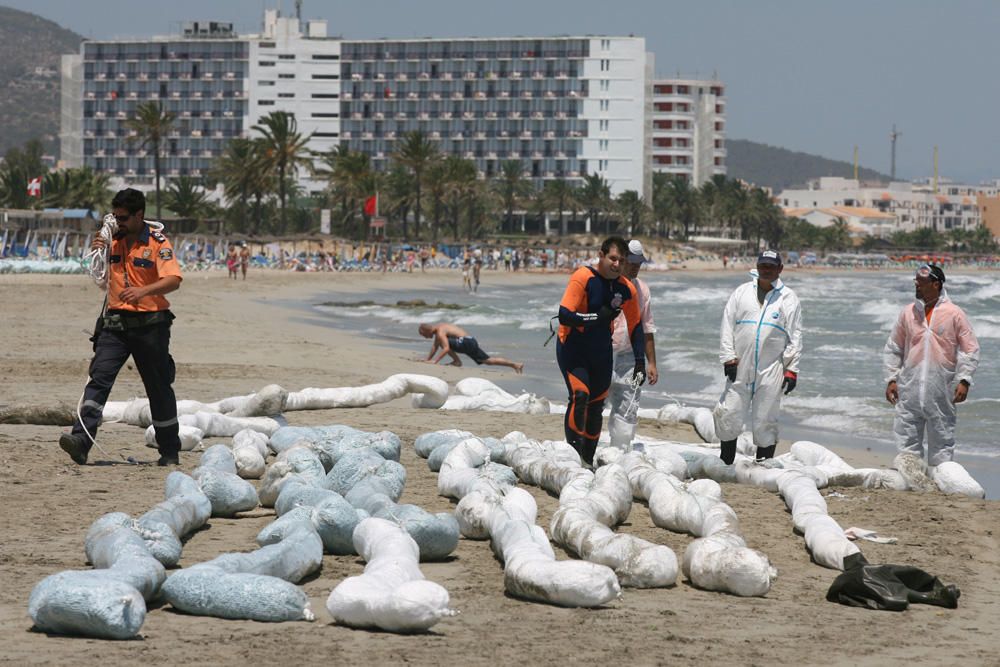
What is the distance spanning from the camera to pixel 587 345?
9203 millimetres

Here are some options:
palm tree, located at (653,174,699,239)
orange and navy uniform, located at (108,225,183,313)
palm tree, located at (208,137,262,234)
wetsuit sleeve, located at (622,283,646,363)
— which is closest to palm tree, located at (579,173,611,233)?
palm tree, located at (653,174,699,239)

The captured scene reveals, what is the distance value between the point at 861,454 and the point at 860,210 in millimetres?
193146

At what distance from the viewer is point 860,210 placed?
19988 centimetres

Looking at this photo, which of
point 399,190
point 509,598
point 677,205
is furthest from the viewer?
point 677,205

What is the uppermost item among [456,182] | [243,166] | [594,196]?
[594,196]

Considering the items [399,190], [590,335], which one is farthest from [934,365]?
[399,190]

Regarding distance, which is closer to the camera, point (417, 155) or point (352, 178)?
point (352, 178)

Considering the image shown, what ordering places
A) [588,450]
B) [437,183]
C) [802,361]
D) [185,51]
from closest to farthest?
[588,450] → [802,361] → [437,183] → [185,51]

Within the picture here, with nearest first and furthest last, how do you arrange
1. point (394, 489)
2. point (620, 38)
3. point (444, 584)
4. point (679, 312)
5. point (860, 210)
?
point (444, 584)
point (394, 489)
point (679, 312)
point (620, 38)
point (860, 210)

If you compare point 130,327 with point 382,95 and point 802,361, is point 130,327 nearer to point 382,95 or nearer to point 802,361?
point 802,361

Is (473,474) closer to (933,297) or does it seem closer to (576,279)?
(576,279)

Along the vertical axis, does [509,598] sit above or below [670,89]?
below

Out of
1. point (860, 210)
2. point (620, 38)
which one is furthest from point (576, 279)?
point (860, 210)

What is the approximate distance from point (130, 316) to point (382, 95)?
464 feet
